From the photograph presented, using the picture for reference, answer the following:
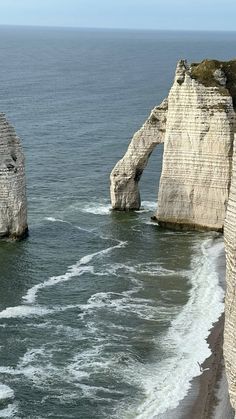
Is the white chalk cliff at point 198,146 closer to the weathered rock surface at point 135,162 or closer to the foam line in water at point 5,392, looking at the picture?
the weathered rock surface at point 135,162

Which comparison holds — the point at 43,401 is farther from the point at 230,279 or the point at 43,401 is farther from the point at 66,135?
the point at 66,135

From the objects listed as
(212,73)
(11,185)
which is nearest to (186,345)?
(11,185)

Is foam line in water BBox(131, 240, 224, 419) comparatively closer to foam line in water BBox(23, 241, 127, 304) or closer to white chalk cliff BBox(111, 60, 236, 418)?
foam line in water BBox(23, 241, 127, 304)

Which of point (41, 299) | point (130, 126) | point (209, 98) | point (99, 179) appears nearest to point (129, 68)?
point (130, 126)

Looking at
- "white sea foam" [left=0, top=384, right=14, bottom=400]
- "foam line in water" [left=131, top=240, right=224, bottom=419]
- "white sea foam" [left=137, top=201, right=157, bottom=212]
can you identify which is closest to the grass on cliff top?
A: "white sea foam" [left=137, top=201, right=157, bottom=212]

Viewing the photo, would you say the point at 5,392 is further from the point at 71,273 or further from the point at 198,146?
the point at 198,146
